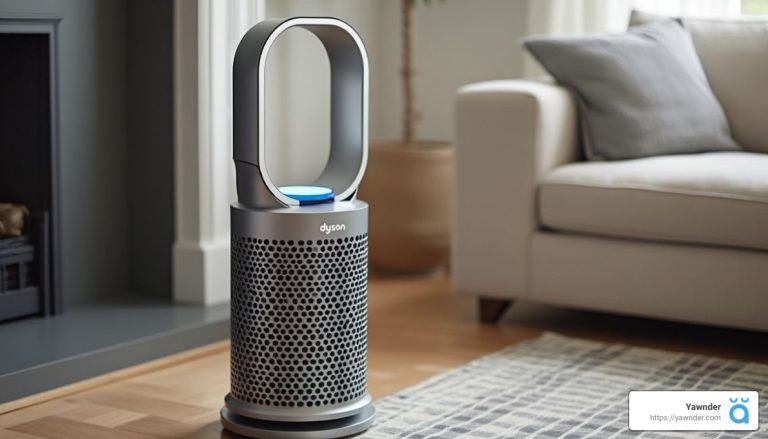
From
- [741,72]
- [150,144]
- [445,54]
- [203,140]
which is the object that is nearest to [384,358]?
[203,140]

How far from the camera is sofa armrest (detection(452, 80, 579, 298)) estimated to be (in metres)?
3.18

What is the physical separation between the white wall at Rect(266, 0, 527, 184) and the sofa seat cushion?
104 centimetres

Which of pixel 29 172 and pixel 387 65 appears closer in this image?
pixel 29 172

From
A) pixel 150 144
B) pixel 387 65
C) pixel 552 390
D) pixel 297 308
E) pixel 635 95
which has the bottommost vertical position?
pixel 552 390

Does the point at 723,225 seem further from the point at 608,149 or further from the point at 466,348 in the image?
the point at 466,348

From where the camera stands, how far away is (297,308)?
229 centimetres

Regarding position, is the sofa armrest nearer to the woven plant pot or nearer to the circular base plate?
the woven plant pot

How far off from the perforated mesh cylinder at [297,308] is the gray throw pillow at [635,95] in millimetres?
1119

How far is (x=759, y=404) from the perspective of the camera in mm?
2594

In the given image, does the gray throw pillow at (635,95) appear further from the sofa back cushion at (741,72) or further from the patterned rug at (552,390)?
the patterned rug at (552,390)

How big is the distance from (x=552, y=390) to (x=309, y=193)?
74cm

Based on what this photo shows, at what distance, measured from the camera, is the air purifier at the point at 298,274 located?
2268 millimetres

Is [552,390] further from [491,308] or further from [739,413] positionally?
[491,308]

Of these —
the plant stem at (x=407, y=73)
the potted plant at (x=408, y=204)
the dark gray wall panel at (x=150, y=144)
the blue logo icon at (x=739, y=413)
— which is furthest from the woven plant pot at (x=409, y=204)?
the blue logo icon at (x=739, y=413)
